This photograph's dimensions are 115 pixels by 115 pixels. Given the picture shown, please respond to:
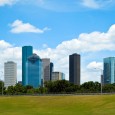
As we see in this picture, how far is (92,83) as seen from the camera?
19300cm

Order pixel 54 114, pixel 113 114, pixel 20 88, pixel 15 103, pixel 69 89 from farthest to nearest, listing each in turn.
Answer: pixel 20 88 → pixel 69 89 → pixel 15 103 → pixel 54 114 → pixel 113 114

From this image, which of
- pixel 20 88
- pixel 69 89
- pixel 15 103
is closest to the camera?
pixel 15 103

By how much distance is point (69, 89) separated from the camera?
186 metres

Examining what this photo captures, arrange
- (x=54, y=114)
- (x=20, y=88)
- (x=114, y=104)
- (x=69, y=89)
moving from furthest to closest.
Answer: (x=20, y=88), (x=69, y=89), (x=114, y=104), (x=54, y=114)

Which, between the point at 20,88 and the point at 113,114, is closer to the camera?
the point at 113,114

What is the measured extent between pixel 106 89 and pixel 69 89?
1629cm

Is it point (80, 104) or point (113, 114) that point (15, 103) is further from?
point (113, 114)

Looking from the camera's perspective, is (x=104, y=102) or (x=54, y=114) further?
(x=104, y=102)

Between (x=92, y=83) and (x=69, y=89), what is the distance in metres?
12.9

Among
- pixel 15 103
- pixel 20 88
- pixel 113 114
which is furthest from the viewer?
pixel 20 88

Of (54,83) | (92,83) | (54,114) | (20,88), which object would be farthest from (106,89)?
(54,114)

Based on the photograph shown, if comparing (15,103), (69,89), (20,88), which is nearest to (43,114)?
(15,103)

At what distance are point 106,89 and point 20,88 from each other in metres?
40.4

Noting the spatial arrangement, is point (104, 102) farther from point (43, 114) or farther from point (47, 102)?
point (43, 114)
